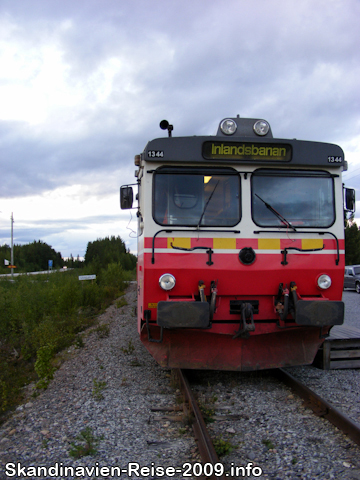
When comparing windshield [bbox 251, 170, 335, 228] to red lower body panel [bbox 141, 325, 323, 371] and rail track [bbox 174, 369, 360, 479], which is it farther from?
rail track [bbox 174, 369, 360, 479]

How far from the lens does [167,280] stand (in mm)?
5016

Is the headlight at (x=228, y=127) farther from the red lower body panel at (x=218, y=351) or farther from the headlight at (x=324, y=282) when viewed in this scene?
the red lower body panel at (x=218, y=351)

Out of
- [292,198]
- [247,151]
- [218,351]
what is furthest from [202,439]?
[247,151]

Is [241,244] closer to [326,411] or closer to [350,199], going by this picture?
[350,199]

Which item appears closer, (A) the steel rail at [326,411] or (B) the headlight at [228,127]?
(A) the steel rail at [326,411]

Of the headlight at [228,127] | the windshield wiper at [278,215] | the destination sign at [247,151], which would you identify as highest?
the headlight at [228,127]

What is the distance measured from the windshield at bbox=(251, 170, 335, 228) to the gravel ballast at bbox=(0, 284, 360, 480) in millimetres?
2351

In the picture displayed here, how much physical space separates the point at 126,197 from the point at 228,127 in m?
1.84

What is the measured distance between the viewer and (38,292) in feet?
43.5

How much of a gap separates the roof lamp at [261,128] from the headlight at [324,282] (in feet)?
7.26

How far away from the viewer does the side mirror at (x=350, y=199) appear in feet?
18.5

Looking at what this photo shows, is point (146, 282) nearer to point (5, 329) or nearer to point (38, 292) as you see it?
point (5, 329)

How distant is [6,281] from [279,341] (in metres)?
16.5

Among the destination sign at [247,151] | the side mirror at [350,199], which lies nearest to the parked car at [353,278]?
the side mirror at [350,199]
